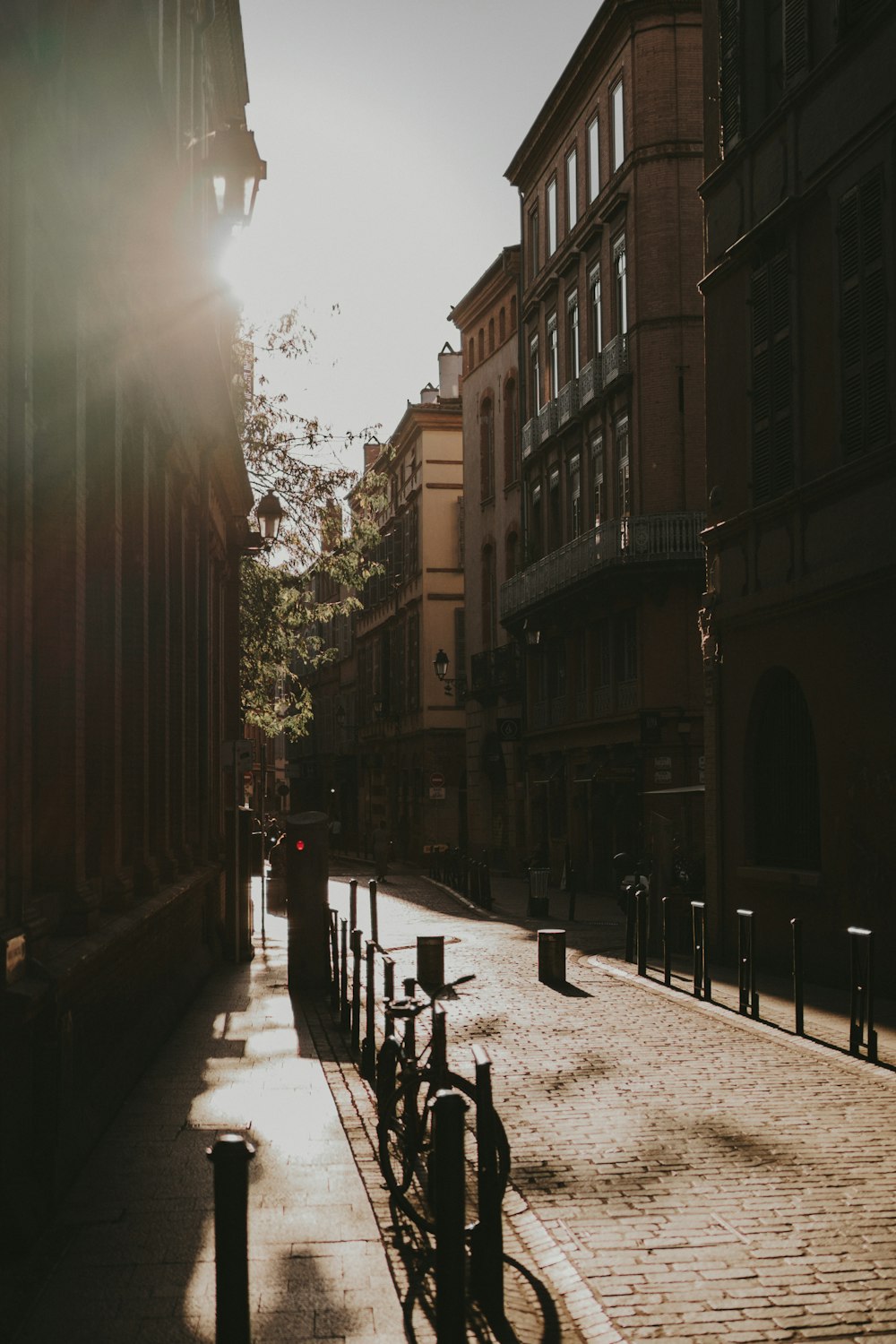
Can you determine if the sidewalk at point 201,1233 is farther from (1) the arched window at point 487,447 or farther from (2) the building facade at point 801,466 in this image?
(1) the arched window at point 487,447

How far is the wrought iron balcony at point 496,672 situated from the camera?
1773 inches

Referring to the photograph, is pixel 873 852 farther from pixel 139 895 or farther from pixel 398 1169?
pixel 398 1169

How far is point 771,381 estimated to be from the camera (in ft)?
63.6

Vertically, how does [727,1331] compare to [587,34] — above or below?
below

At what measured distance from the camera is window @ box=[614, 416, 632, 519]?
35.1 metres

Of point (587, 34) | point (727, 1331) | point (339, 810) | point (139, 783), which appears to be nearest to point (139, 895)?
point (139, 783)

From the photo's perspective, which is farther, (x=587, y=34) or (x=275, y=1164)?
(x=587, y=34)

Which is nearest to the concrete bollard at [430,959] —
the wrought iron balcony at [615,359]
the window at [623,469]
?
the window at [623,469]

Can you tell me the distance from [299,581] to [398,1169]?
77.7ft

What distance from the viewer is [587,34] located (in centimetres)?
3653

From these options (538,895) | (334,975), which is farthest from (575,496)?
(334,975)

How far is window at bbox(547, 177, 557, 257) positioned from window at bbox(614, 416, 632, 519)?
25.6ft

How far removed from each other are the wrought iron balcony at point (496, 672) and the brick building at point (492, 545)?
26mm

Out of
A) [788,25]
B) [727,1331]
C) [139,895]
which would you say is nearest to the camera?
[727,1331]
